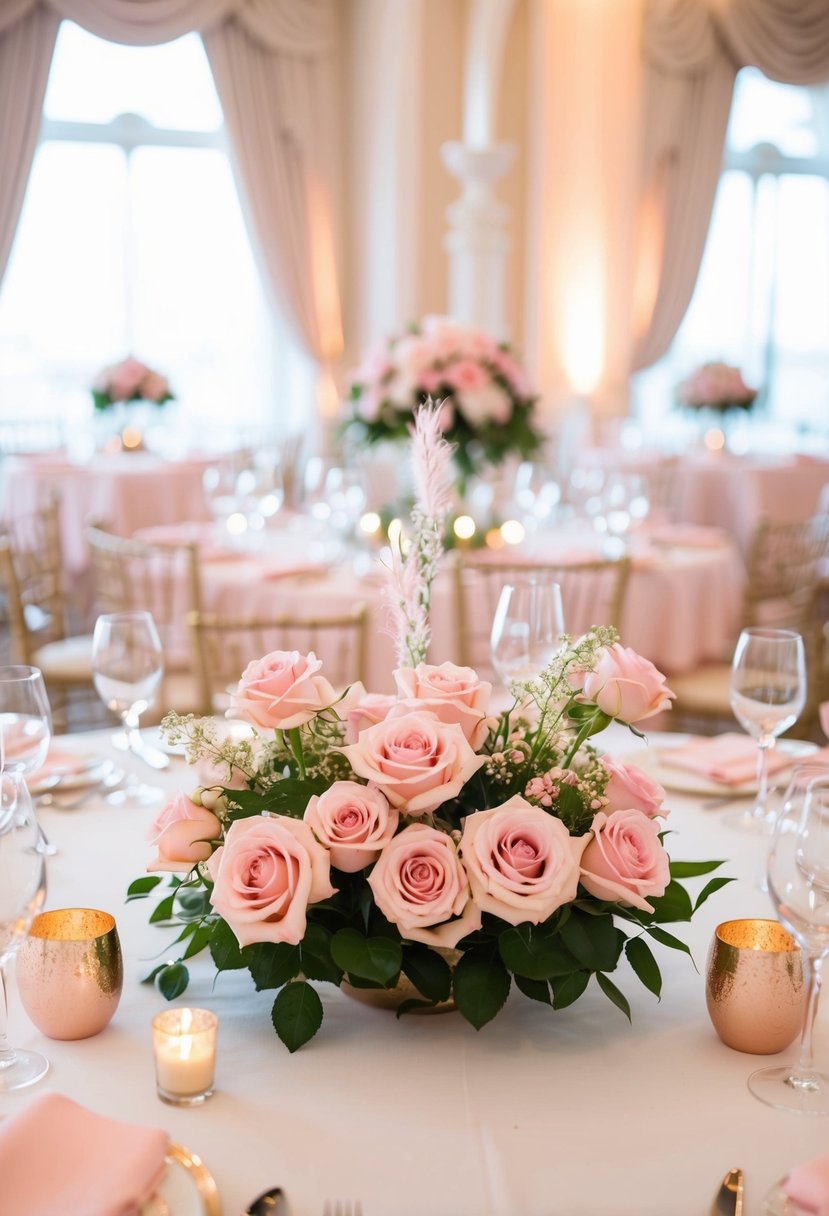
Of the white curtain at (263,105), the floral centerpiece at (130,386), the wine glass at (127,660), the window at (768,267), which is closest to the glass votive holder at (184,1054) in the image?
the wine glass at (127,660)

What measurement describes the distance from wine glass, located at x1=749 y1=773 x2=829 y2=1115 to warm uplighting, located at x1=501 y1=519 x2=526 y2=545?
2.95 meters

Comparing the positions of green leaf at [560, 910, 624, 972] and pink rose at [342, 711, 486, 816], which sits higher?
pink rose at [342, 711, 486, 816]

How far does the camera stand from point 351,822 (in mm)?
1036

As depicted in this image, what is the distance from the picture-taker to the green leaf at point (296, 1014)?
1.07 meters

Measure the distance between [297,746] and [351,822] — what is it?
117 millimetres

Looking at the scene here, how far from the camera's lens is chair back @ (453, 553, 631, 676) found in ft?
10.7

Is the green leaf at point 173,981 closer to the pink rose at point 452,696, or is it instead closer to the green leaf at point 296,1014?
the green leaf at point 296,1014

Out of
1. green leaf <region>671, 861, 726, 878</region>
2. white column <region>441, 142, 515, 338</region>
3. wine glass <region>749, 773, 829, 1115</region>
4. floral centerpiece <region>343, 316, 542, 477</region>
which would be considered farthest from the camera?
white column <region>441, 142, 515, 338</region>

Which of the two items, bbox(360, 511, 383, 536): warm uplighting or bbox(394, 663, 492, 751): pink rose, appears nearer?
bbox(394, 663, 492, 751): pink rose

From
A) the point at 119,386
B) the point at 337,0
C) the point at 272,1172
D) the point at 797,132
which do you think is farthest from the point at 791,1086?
the point at 797,132

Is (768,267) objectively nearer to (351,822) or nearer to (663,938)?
(663,938)

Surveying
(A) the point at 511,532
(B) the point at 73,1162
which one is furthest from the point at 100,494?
(B) the point at 73,1162

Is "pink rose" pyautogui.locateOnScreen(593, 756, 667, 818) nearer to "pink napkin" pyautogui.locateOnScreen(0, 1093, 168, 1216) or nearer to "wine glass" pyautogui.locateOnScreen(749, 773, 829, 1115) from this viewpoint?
"wine glass" pyautogui.locateOnScreen(749, 773, 829, 1115)

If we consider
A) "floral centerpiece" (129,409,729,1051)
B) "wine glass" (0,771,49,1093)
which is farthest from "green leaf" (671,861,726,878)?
"wine glass" (0,771,49,1093)
